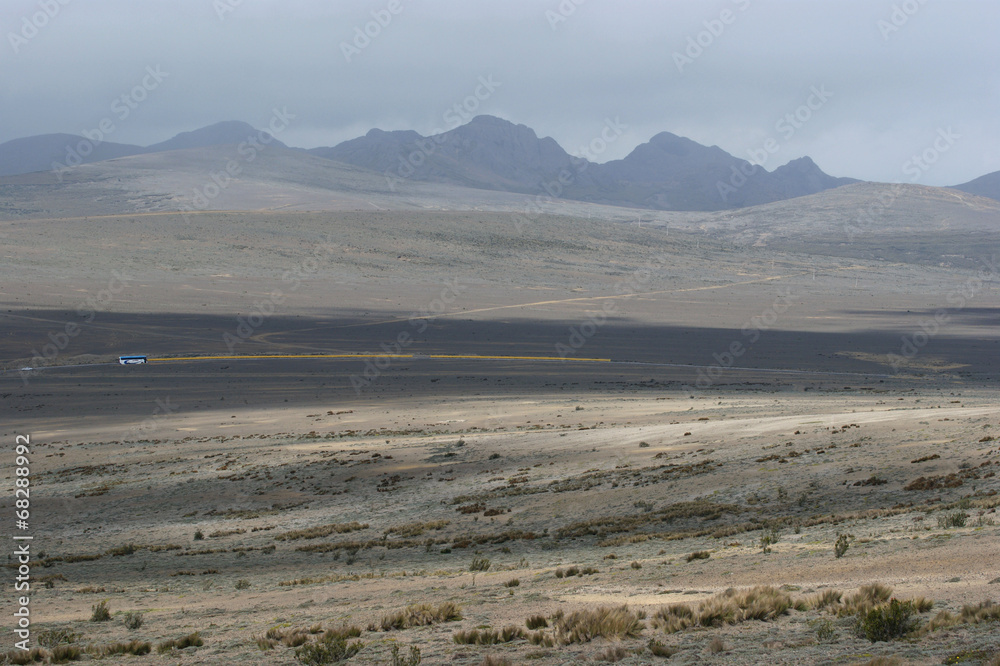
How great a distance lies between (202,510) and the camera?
61.9ft

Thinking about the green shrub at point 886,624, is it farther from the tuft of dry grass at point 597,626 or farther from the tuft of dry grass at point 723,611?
the tuft of dry grass at point 597,626

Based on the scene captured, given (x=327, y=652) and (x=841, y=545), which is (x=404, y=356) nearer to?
(x=841, y=545)

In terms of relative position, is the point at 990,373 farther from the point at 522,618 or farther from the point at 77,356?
the point at 77,356

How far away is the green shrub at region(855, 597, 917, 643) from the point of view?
22.2 ft

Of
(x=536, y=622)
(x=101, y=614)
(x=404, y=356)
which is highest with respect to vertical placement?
(x=404, y=356)

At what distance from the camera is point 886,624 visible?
6.82 m

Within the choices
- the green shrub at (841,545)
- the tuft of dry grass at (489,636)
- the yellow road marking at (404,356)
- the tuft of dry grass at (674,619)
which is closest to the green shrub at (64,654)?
the tuft of dry grass at (489,636)

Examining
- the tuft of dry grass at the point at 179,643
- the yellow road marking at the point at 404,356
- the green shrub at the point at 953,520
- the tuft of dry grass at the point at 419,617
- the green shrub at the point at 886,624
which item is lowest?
the tuft of dry grass at the point at 179,643

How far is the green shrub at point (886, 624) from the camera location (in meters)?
6.78

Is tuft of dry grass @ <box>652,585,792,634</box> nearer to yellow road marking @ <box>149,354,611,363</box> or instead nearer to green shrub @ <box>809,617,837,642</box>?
green shrub @ <box>809,617,837,642</box>

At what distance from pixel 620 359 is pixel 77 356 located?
104 feet

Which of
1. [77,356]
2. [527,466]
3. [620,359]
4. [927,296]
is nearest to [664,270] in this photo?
[927,296]

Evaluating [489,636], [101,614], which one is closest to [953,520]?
[489,636]

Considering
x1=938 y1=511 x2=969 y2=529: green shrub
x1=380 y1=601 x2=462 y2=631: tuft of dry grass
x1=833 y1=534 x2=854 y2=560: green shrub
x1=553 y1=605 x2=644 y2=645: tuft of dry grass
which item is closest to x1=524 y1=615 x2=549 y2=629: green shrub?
x1=553 y1=605 x2=644 y2=645: tuft of dry grass
